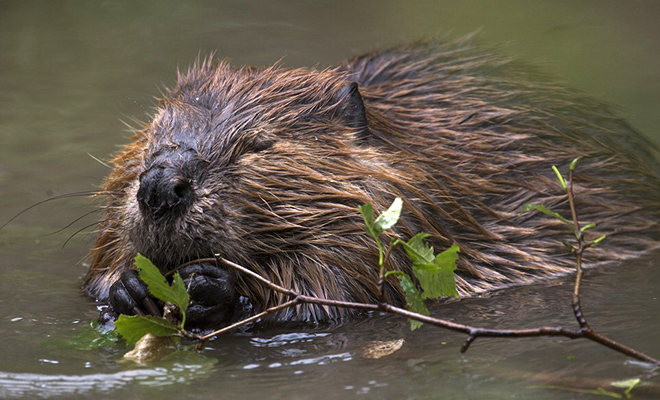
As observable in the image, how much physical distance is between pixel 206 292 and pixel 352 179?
0.64m

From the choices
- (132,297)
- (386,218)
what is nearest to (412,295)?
(386,218)

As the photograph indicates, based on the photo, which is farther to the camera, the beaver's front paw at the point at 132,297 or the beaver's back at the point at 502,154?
the beaver's back at the point at 502,154

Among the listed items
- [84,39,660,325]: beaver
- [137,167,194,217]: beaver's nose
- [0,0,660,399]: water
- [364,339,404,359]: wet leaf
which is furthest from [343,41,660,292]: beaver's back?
[137,167,194,217]: beaver's nose

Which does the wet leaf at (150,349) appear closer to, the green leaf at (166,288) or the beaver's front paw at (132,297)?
the green leaf at (166,288)

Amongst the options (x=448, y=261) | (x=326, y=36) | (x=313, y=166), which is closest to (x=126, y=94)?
(x=326, y=36)

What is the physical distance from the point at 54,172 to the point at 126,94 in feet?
3.94

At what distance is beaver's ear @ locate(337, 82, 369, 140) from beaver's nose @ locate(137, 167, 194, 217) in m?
0.73

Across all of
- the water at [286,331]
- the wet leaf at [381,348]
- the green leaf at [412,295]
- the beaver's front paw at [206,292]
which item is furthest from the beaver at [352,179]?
the green leaf at [412,295]

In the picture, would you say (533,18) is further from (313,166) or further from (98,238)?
(98,238)

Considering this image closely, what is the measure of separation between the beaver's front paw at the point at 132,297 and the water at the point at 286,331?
185mm

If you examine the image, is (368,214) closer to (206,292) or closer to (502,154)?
(206,292)

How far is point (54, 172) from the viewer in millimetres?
4777

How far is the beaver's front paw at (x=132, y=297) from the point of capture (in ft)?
9.30

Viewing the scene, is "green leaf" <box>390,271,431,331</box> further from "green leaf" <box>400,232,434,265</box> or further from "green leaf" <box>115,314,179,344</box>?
"green leaf" <box>115,314,179,344</box>
